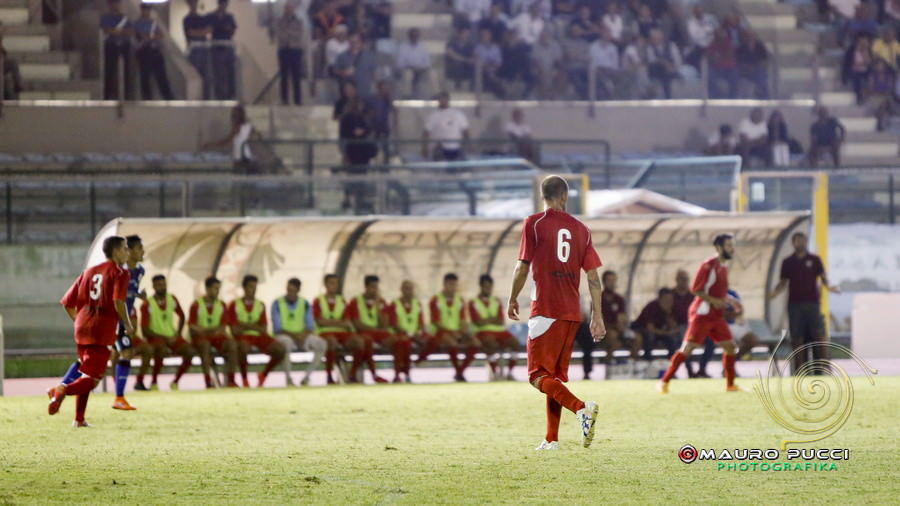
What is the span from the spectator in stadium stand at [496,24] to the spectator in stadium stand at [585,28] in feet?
4.83

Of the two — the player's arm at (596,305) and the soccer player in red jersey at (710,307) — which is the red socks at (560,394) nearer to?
the player's arm at (596,305)

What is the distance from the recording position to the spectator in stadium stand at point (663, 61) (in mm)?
30427

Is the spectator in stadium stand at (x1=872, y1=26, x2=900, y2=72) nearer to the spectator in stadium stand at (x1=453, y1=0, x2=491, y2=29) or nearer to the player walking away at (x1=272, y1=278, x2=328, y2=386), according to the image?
the spectator in stadium stand at (x1=453, y1=0, x2=491, y2=29)

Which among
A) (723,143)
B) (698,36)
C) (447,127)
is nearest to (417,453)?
(447,127)

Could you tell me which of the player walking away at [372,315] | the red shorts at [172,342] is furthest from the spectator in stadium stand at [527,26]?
the red shorts at [172,342]

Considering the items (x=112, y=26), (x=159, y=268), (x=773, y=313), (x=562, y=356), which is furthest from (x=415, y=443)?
(x=112, y=26)

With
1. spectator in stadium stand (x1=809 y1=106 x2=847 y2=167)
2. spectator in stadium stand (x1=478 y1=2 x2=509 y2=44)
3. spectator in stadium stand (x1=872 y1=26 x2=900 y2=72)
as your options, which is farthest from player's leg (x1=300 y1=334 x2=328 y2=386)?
spectator in stadium stand (x1=872 y1=26 x2=900 y2=72)

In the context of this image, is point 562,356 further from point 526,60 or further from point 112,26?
point 526,60

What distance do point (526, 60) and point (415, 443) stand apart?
759 inches

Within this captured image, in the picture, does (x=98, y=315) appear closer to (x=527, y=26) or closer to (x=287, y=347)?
(x=287, y=347)

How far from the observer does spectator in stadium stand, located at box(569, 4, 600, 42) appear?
1202 inches

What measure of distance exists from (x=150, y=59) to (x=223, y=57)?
1.21 meters

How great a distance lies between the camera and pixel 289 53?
27734 millimetres

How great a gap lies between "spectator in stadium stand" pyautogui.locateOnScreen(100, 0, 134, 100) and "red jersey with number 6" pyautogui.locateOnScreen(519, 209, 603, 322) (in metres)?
17.5
